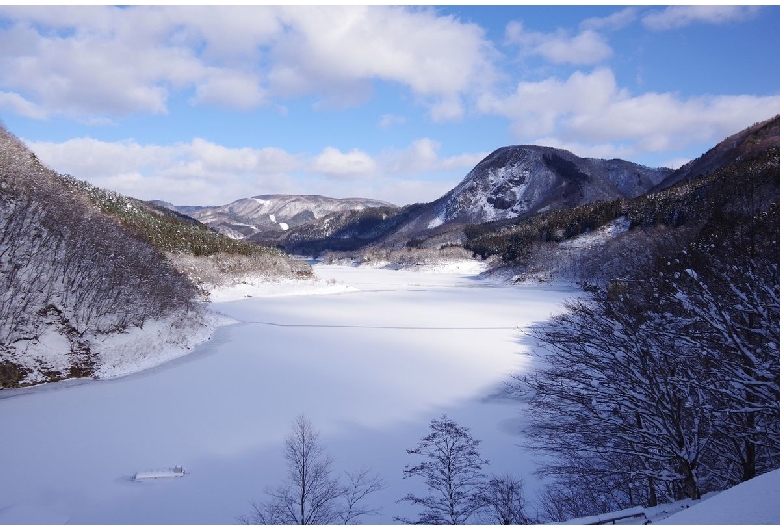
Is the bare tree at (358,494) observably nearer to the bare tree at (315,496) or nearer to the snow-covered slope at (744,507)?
the bare tree at (315,496)

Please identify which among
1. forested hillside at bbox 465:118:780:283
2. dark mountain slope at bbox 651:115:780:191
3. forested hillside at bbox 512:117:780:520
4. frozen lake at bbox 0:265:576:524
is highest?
dark mountain slope at bbox 651:115:780:191

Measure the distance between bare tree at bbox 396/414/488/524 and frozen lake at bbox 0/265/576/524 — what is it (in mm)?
403

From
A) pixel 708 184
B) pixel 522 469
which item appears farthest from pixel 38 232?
pixel 708 184

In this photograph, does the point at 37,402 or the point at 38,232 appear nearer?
the point at 37,402

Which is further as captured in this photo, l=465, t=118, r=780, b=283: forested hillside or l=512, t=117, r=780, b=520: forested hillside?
l=465, t=118, r=780, b=283: forested hillside

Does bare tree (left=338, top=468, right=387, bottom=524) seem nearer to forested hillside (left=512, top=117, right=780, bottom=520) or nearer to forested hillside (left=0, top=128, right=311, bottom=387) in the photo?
forested hillside (left=512, top=117, right=780, bottom=520)

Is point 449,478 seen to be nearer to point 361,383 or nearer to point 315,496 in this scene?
point 315,496

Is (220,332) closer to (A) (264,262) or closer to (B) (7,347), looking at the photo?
(B) (7,347)

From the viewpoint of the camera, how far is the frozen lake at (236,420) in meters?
9.64

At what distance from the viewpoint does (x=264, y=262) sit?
62.5 m

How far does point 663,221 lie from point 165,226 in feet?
249

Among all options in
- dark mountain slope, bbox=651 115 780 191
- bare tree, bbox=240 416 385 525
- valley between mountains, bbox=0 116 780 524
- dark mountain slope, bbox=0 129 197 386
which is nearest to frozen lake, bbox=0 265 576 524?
valley between mountains, bbox=0 116 780 524

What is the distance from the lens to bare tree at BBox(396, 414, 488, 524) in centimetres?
904

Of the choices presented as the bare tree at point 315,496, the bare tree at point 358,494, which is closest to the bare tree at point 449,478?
the bare tree at point 358,494
